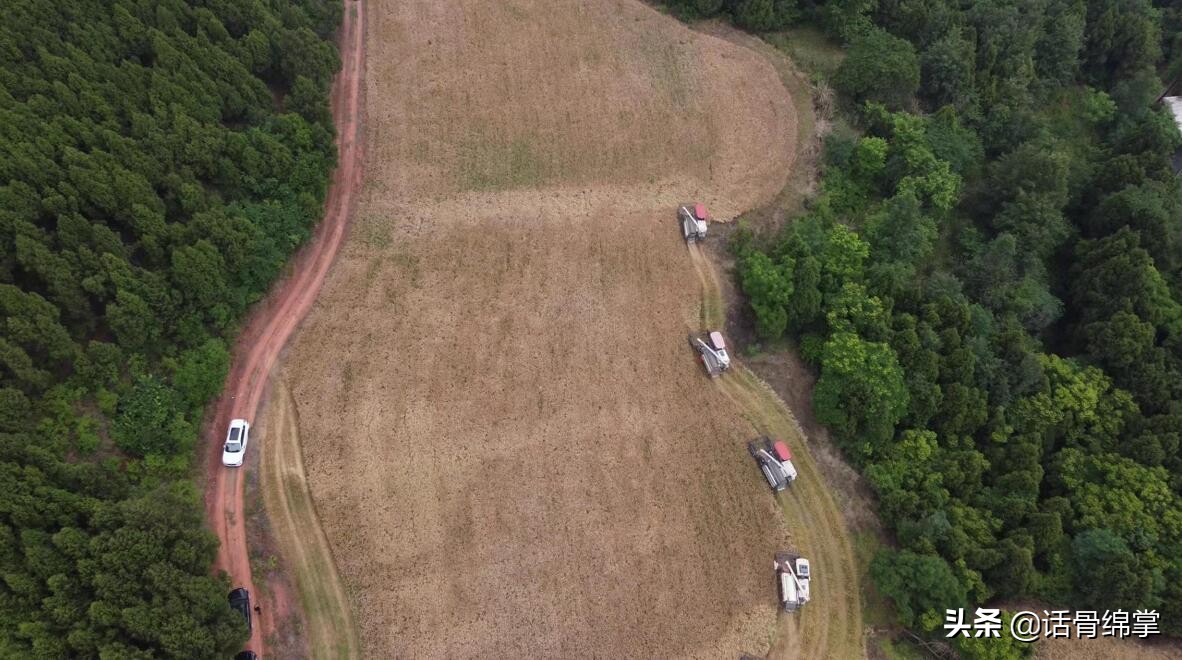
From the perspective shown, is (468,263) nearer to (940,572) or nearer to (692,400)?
(692,400)

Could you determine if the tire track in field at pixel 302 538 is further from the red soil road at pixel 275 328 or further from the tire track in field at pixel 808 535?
the tire track in field at pixel 808 535

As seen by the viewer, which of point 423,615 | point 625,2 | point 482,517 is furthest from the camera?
point 625,2

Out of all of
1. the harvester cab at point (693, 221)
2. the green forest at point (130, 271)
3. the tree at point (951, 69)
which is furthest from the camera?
the tree at point (951, 69)

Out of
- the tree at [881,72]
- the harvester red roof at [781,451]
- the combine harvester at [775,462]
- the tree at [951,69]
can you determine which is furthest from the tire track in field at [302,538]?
the tree at [951,69]

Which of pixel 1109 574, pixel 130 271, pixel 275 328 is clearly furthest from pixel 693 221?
pixel 130 271

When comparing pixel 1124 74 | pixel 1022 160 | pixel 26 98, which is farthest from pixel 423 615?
pixel 1124 74

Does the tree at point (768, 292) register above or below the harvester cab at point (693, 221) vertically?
below

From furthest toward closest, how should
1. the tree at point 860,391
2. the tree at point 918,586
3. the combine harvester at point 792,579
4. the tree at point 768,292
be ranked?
the tree at point 768,292 < the tree at point 860,391 < the combine harvester at point 792,579 < the tree at point 918,586
